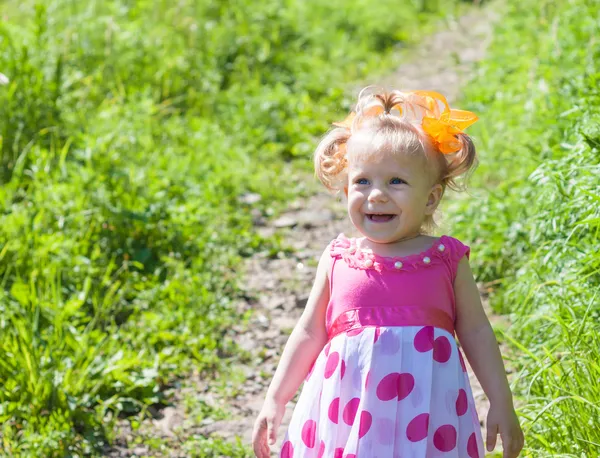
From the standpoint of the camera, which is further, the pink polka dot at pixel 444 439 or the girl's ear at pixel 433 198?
the girl's ear at pixel 433 198

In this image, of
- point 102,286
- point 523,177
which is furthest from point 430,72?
point 102,286

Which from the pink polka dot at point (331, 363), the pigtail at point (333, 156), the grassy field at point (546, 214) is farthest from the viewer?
the grassy field at point (546, 214)

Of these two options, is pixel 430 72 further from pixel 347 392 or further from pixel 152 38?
pixel 347 392

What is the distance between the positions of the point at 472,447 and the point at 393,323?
38 centimetres

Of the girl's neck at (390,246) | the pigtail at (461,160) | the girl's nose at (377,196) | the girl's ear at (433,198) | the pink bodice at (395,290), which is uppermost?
the pigtail at (461,160)

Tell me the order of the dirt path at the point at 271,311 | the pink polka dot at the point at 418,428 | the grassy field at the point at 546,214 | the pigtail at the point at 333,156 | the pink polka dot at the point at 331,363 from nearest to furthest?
the pink polka dot at the point at 418,428 → the pink polka dot at the point at 331,363 → the pigtail at the point at 333,156 → the grassy field at the point at 546,214 → the dirt path at the point at 271,311

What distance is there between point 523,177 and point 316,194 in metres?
1.61

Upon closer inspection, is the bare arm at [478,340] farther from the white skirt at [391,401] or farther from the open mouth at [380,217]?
the open mouth at [380,217]

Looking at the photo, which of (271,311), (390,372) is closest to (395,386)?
(390,372)

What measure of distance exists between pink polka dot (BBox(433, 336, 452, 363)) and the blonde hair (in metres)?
0.40

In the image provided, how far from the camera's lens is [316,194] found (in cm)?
591

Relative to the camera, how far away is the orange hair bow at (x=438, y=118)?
2562 millimetres

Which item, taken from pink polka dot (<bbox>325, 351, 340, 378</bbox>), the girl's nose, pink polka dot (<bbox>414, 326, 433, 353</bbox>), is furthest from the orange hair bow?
pink polka dot (<bbox>325, 351, 340, 378</bbox>)

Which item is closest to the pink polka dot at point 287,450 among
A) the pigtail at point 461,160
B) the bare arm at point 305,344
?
the bare arm at point 305,344
